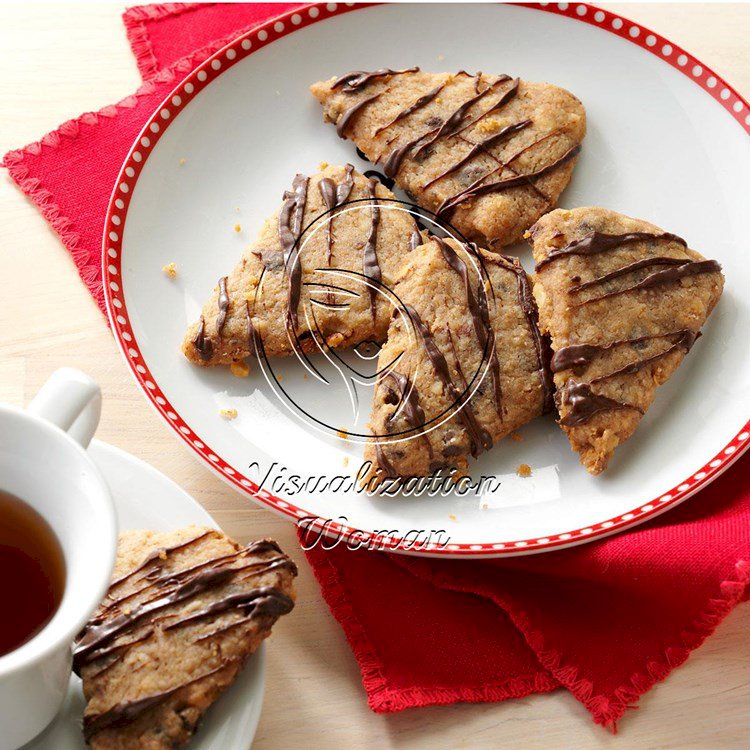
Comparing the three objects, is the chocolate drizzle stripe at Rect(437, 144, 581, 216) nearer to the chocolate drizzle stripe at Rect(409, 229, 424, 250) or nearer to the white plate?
the chocolate drizzle stripe at Rect(409, 229, 424, 250)

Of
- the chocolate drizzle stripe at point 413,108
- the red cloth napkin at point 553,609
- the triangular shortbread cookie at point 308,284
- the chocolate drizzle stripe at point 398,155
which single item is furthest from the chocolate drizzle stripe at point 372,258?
the red cloth napkin at point 553,609

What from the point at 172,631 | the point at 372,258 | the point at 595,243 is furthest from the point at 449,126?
the point at 172,631

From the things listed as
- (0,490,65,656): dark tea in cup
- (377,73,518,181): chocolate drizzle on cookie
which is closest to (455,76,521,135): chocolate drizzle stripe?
(377,73,518,181): chocolate drizzle on cookie

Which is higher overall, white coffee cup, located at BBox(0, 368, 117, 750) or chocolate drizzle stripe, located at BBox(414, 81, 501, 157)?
chocolate drizzle stripe, located at BBox(414, 81, 501, 157)

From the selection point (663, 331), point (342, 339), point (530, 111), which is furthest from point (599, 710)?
point (530, 111)

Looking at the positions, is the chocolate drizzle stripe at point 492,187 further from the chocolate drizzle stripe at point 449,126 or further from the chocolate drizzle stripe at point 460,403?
the chocolate drizzle stripe at point 460,403

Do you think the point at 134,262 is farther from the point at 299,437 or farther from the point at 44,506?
the point at 44,506
